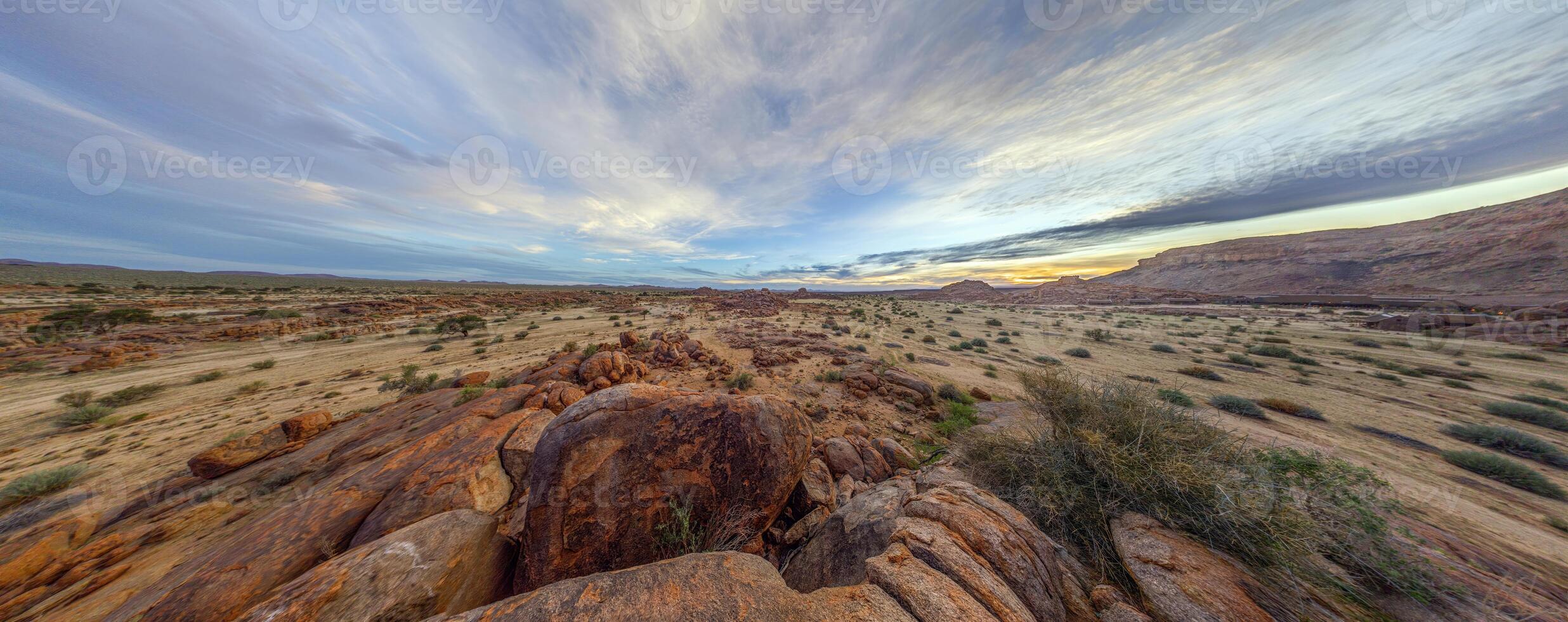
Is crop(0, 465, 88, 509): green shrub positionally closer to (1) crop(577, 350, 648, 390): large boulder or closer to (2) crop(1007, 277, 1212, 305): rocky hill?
(1) crop(577, 350, 648, 390): large boulder

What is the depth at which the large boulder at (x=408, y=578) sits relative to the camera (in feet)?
8.51

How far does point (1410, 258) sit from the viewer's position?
42.4m

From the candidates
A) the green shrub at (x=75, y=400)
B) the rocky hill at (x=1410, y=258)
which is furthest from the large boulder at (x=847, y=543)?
the rocky hill at (x=1410, y=258)

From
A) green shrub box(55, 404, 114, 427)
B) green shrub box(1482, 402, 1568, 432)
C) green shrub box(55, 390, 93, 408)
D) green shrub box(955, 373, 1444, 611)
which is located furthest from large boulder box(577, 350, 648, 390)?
green shrub box(1482, 402, 1568, 432)

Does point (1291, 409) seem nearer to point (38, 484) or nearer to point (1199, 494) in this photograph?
point (1199, 494)

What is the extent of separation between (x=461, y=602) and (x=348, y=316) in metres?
27.5

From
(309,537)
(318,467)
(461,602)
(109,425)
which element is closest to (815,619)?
(461,602)

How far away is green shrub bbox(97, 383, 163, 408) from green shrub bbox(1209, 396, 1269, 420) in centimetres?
2516

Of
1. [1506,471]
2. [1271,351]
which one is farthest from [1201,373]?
[1506,471]

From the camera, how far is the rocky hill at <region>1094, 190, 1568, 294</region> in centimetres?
3278

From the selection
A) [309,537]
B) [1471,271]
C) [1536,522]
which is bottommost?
[1536,522]

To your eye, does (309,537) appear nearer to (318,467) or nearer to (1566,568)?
(318,467)

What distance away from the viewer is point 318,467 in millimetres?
5148

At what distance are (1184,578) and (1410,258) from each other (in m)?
77.3
